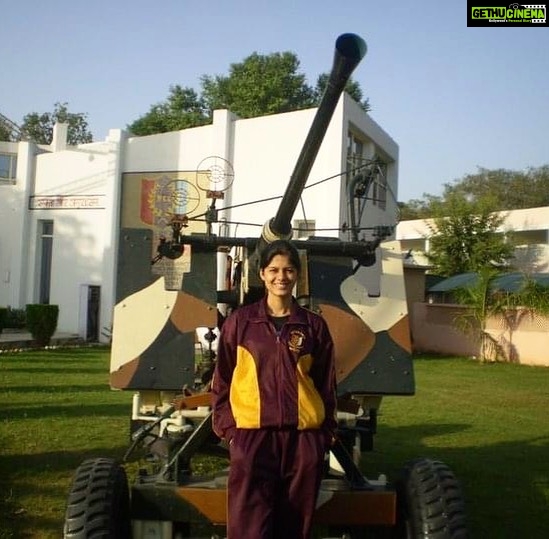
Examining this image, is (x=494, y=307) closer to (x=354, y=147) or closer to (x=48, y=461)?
(x=354, y=147)

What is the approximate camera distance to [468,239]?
28.7 metres

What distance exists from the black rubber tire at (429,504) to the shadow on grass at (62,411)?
21.1ft

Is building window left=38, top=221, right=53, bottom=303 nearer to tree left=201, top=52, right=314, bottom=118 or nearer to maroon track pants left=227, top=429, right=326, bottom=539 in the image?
tree left=201, top=52, right=314, bottom=118

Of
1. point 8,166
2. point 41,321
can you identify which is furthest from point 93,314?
point 8,166

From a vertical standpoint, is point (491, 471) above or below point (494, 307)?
below

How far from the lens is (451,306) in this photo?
73.5 feet

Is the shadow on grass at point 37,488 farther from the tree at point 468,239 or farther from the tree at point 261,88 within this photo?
the tree at point 261,88

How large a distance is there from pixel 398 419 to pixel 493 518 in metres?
4.56

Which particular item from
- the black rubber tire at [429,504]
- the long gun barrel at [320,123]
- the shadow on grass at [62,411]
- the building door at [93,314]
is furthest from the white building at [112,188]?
the black rubber tire at [429,504]

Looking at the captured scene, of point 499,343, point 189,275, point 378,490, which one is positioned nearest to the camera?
point 378,490

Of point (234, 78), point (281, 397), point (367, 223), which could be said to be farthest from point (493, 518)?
point (234, 78)

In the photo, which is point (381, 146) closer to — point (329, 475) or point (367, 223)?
point (367, 223)

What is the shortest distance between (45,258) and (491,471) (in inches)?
767

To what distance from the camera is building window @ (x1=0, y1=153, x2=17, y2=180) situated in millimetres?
24812
